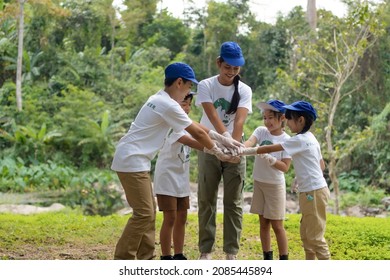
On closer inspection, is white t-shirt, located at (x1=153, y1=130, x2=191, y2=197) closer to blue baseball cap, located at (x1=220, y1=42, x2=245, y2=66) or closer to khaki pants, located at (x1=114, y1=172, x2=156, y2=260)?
khaki pants, located at (x1=114, y1=172, x2=156, y2=260)

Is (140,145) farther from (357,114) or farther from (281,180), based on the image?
(357,114)

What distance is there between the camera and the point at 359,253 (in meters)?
4.75

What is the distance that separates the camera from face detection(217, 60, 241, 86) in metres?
3.82

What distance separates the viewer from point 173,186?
3.67m

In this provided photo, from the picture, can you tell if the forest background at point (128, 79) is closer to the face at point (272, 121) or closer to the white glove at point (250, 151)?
the face at point (272, 121)

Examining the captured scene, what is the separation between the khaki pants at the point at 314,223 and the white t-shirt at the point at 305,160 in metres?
0.05

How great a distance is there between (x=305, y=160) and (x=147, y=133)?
905 mm

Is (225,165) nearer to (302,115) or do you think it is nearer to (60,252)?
(302,115)

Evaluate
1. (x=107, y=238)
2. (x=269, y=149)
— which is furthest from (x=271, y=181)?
(x=107, y=238)

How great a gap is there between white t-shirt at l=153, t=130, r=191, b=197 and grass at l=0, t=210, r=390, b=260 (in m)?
0.88

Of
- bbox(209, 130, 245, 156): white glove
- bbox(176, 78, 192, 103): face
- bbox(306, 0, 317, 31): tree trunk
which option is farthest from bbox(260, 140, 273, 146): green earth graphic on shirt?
bbox(306, 0, 317, 31): tree trunk

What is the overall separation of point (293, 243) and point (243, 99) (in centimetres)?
178

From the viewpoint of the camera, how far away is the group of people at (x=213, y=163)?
3.43 metres

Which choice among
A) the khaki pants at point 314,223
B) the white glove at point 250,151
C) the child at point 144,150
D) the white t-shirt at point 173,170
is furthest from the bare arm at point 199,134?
the khaki pants at point 314,223
